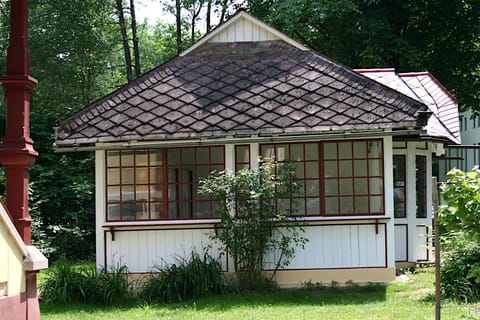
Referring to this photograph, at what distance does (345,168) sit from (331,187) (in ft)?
1.34

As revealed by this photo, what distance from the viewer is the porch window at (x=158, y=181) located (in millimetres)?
12500

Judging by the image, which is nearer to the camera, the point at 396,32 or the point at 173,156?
the point at 173,156

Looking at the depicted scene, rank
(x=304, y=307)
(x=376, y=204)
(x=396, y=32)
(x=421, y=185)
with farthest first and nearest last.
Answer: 1. (x=396, y=32)
2. (x=421, y=185)
3. (x=376, y=204)
4. (x=304, y=307)

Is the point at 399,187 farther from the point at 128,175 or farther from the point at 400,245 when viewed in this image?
the point at 128,175

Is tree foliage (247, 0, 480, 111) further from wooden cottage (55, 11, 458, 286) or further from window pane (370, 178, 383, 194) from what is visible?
window pane (370, 178, 383, 194)

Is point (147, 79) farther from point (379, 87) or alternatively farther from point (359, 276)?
point (359, 276)

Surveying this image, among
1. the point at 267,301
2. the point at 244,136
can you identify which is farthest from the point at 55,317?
the point at 244,136

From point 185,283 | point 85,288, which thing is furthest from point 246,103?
point 85,288

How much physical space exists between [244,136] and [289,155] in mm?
979

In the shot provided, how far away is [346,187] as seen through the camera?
12.4 meters

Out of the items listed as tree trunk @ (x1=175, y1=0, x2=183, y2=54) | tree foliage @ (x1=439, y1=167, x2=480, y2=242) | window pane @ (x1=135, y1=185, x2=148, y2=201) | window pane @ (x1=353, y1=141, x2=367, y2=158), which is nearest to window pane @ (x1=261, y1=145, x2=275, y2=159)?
window pane @ (x1=353, y1=141, x2=367, y2=158)

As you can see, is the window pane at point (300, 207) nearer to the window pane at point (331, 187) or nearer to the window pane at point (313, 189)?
the window pane at point (313, 189)

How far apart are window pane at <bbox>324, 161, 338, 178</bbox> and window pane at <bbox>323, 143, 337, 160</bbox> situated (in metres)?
0.10

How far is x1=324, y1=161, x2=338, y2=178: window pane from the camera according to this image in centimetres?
1243
